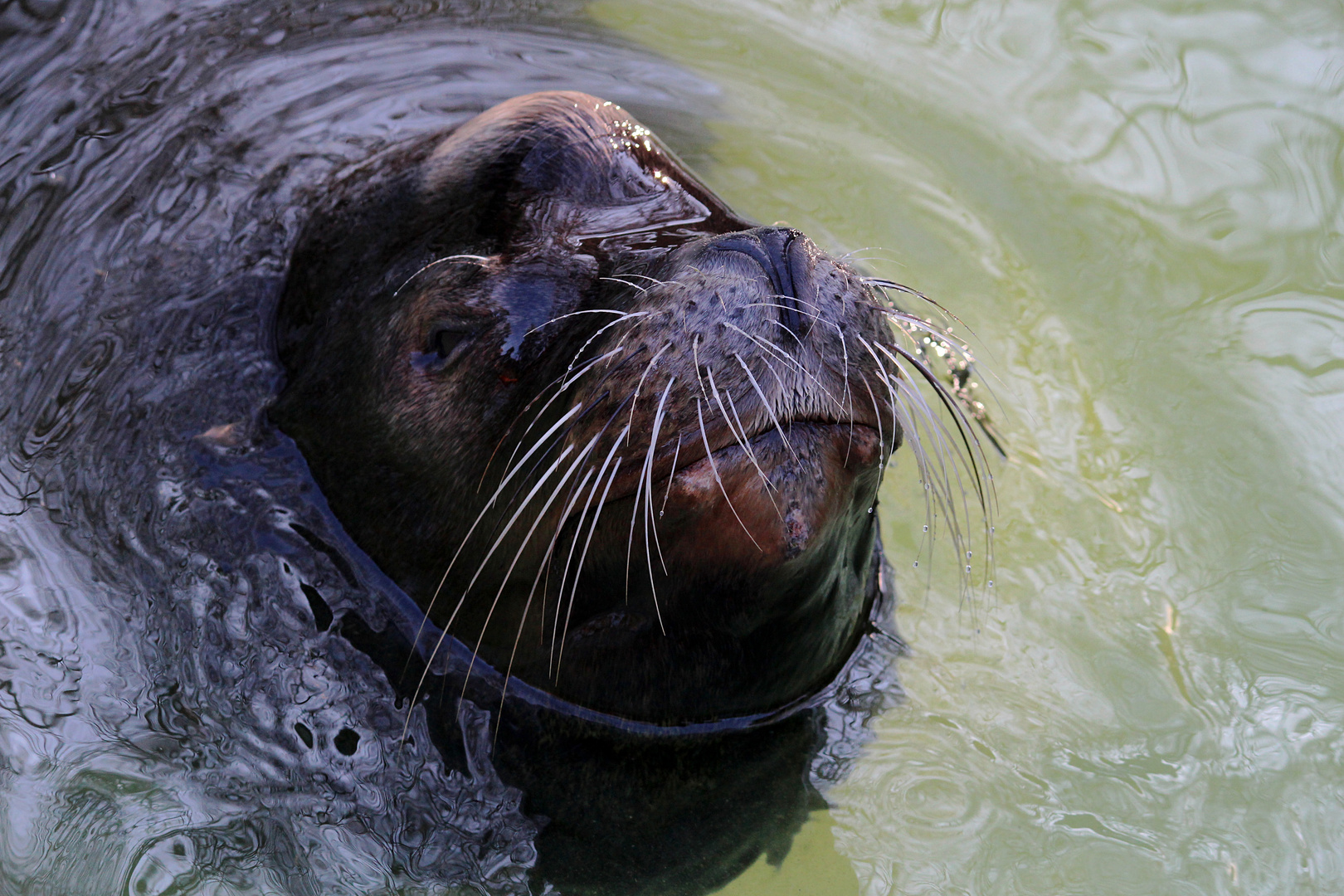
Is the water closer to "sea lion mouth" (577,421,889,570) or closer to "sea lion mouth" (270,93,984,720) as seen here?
"sea lion mouth" (270,93,984,720)

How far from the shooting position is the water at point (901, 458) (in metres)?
3.65

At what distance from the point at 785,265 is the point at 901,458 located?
1799 millimetres

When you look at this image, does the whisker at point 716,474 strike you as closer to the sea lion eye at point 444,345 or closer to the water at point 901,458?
the sea lion eye at point 444,345

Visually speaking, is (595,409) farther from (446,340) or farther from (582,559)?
(446,340)

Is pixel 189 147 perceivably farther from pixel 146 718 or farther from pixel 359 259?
pixel 146 718

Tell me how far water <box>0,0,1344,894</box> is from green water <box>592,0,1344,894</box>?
1 cm

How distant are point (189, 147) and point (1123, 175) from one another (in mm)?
3649

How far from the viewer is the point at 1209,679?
13.9 feet

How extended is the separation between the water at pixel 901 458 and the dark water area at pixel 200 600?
13mm

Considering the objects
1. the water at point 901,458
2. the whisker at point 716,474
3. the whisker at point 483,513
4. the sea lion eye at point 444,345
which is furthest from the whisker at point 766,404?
the water at point 901,458

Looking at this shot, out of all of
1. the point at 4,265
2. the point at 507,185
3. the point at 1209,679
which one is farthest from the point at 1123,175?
the point at 4,265

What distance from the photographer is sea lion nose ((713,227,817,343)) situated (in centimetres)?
299

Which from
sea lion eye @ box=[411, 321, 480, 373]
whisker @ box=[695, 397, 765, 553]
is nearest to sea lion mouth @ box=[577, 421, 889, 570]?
whisker @ box=[695, 397, 765, 553]

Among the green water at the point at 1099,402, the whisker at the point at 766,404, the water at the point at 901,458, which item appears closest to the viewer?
the whisker at the point at 766,404
